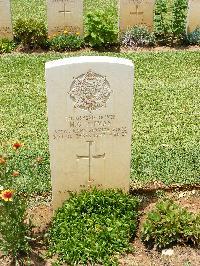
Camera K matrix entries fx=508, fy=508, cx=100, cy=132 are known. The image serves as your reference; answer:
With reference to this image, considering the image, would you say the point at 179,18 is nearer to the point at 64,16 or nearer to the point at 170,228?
the point at 64,16

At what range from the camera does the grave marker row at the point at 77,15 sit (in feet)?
35.2

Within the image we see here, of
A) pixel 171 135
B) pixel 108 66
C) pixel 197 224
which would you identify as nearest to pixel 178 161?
pixel 171 135

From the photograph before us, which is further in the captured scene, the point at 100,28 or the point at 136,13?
the point at 136,13

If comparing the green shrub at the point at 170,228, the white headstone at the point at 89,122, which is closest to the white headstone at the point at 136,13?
the white headstone at the point at 89,122

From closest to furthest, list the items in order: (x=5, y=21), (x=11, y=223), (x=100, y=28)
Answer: (x=11, y=223), (x=100, y=28), (x=5, y=21)

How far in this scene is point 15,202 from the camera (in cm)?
481

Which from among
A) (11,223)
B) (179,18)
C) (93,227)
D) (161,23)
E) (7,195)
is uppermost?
(179,18)

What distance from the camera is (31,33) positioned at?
10.7m

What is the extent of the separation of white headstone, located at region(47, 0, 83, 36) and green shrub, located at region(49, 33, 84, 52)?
0.27 m

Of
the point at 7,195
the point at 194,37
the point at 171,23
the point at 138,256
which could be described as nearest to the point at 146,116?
the point at 138,256

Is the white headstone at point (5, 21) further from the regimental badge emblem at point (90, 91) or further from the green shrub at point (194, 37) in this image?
the regimental badge emblem at point (90, 91)

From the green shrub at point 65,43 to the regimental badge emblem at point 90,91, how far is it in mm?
5944

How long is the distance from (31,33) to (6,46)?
1.95ft

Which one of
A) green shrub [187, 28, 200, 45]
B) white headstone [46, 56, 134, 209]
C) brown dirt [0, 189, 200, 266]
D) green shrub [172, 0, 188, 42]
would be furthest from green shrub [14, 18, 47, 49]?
brown dirt [0, 189, 200, 266]
